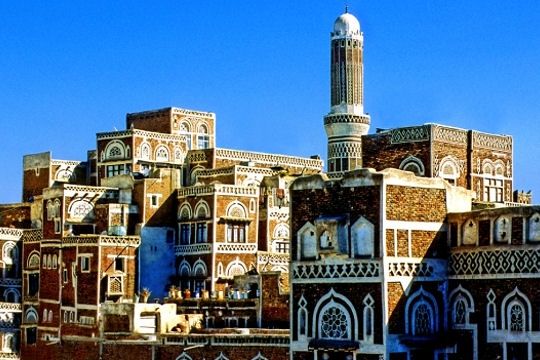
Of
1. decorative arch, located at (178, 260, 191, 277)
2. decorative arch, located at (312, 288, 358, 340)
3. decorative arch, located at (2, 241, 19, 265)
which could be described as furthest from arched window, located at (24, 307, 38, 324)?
decorative arch, located at (312, 288, 358, 340)

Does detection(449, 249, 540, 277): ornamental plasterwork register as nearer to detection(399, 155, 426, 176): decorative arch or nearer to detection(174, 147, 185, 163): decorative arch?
detection(399, 155, 426, 176): decorative arch

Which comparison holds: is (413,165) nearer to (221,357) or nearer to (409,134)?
(409,134)

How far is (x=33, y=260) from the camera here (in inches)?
2549

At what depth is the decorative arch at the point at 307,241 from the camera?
1318 inches

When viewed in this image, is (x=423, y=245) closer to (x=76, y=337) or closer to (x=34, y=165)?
(x=76, y=337)

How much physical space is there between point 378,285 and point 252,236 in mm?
29324

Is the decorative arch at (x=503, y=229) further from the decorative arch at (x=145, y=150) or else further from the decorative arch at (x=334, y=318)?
the decorative arch at (x=145, y=150)

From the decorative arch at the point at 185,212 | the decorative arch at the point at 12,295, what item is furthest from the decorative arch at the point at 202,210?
the decorative arch at the point at 12,295

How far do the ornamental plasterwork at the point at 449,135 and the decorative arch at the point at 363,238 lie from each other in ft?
53.0

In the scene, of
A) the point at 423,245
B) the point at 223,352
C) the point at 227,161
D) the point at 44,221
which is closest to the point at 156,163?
the point at 227,161

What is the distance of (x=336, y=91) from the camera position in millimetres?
77625

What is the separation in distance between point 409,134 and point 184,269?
17.9m

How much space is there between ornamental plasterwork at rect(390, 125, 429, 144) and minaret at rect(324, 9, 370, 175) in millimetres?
25840

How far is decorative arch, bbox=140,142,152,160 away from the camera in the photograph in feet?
221
